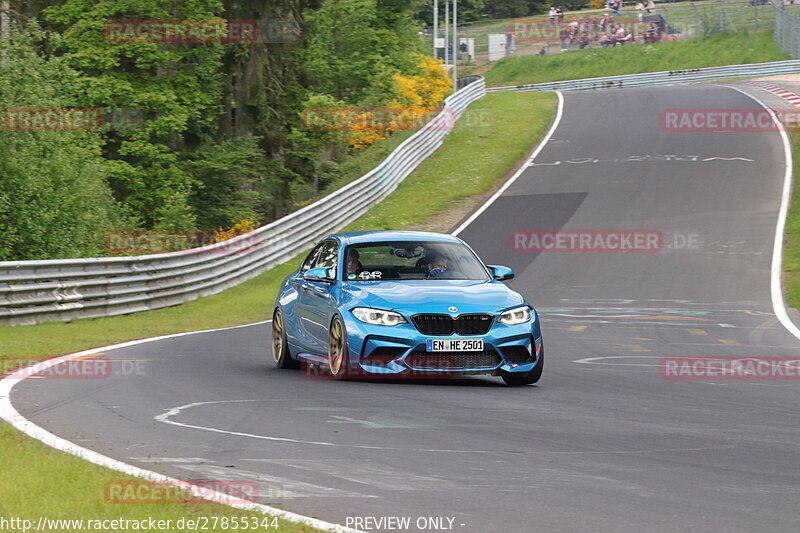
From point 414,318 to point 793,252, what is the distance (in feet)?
58.9

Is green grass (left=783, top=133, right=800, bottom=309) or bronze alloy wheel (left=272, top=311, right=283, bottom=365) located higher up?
bronze alloy wheel (left=272, top=311, right=283, bottom=365)

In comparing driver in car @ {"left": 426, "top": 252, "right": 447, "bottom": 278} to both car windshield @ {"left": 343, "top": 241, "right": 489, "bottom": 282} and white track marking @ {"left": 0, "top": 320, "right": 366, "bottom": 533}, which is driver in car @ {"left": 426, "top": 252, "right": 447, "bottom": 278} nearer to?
car windshield @ {"left": 343, "top": 241, "right": 489, "bottom": 282}

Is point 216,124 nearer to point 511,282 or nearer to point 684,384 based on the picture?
point 511,282

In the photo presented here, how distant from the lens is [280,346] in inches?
514

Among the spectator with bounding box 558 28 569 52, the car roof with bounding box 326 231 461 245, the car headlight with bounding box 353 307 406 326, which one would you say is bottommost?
the car headlight with bounding box 353 307 406 326

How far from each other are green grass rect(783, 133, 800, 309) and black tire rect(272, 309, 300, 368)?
10908 millimetres

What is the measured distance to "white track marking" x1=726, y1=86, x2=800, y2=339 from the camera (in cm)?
1916

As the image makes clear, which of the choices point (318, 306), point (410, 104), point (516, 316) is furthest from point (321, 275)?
point (410, 104)

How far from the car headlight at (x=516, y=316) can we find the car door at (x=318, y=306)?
167 cm

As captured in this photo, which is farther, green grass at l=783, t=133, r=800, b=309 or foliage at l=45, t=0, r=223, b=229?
foliage at l=45, t=0, r=223, b=229

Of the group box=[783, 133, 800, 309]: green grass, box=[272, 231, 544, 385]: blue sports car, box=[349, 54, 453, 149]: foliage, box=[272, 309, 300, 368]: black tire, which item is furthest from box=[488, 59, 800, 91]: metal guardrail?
box=[272, 231, 544, 385]: blue sports car

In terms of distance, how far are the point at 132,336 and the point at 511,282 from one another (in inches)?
408

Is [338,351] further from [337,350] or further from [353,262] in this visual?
[353,262]

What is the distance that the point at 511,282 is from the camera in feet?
81.9
